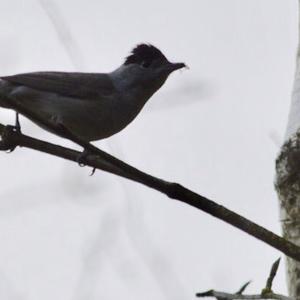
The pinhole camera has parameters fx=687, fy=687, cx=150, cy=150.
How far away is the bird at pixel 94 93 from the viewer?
4.38 metres

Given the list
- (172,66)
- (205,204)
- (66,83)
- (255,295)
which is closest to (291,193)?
(255,295)

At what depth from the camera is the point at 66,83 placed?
469 centimetres

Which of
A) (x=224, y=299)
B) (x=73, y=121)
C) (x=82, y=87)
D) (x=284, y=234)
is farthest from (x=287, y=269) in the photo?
(x=82, y=87)

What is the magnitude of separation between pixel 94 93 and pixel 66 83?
0.23 m

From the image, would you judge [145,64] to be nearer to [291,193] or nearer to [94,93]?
[94,93]

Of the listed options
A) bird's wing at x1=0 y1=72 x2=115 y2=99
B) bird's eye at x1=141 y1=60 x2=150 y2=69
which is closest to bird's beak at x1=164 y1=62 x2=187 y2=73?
bird's eye at x1=141 y1=60 x2=150 y2=69

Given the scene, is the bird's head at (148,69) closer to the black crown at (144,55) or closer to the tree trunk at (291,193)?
the black crown at (144,55)

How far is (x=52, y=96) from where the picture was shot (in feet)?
14.8

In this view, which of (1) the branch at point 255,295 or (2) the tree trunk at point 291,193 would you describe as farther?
(2) the tree trunk at point 291,193

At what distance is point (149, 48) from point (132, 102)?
0.55 meters

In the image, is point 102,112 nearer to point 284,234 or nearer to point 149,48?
point 149,48

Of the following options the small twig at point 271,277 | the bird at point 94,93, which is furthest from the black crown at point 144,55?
the small twig at point 271,277

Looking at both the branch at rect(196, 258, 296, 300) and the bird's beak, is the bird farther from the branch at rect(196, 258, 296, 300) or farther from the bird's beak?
the branch at rect(196, 258, 296, 300)

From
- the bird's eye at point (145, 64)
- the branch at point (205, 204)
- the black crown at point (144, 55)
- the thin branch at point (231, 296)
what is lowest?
the thin branch at point (231, 296)
